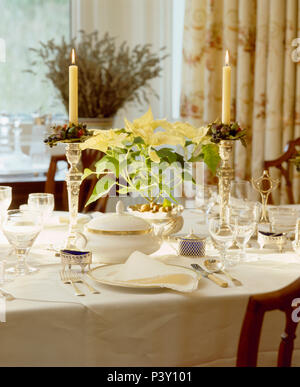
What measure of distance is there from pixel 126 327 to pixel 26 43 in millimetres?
3167

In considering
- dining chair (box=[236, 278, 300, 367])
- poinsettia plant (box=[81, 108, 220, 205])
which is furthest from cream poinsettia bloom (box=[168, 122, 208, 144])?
dining chair (box=[236, 278, 300, 367])

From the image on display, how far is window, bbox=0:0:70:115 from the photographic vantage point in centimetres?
393

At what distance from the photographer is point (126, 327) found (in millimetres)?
1154

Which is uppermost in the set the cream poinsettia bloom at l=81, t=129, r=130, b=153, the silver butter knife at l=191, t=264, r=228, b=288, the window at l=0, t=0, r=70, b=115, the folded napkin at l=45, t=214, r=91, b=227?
the window at l=0, t=0, r=70, b=115

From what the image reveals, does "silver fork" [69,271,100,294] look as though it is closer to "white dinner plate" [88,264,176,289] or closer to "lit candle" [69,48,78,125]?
"white dinner plate" [88,264,176,289]

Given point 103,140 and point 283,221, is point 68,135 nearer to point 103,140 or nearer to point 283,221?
point 103,140

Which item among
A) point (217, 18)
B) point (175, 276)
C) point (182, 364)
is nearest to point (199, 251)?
point (175, 276)

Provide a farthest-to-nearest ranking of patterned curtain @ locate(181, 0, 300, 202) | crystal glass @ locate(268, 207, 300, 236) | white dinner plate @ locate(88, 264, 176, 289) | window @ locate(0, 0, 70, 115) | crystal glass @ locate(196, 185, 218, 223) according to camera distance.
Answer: window @ locate(0, 0, 70, 115) < patterned curtain @ locate(181, 0, 300, 202) < crystal glass @ locate(196, 185, 218, 223) < crystal glass @ locate(268, 207, 300, 236) < white dinner plate @ locate(88, 264, 176, 289)

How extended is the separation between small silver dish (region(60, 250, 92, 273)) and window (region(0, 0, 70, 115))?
273cm

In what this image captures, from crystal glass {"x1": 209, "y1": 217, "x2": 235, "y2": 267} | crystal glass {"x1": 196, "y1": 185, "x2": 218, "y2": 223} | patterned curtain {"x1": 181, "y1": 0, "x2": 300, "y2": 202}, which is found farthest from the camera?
patterned curtain {"x1": 181, "y1": 0, "x2": 300, "y2": 202}
